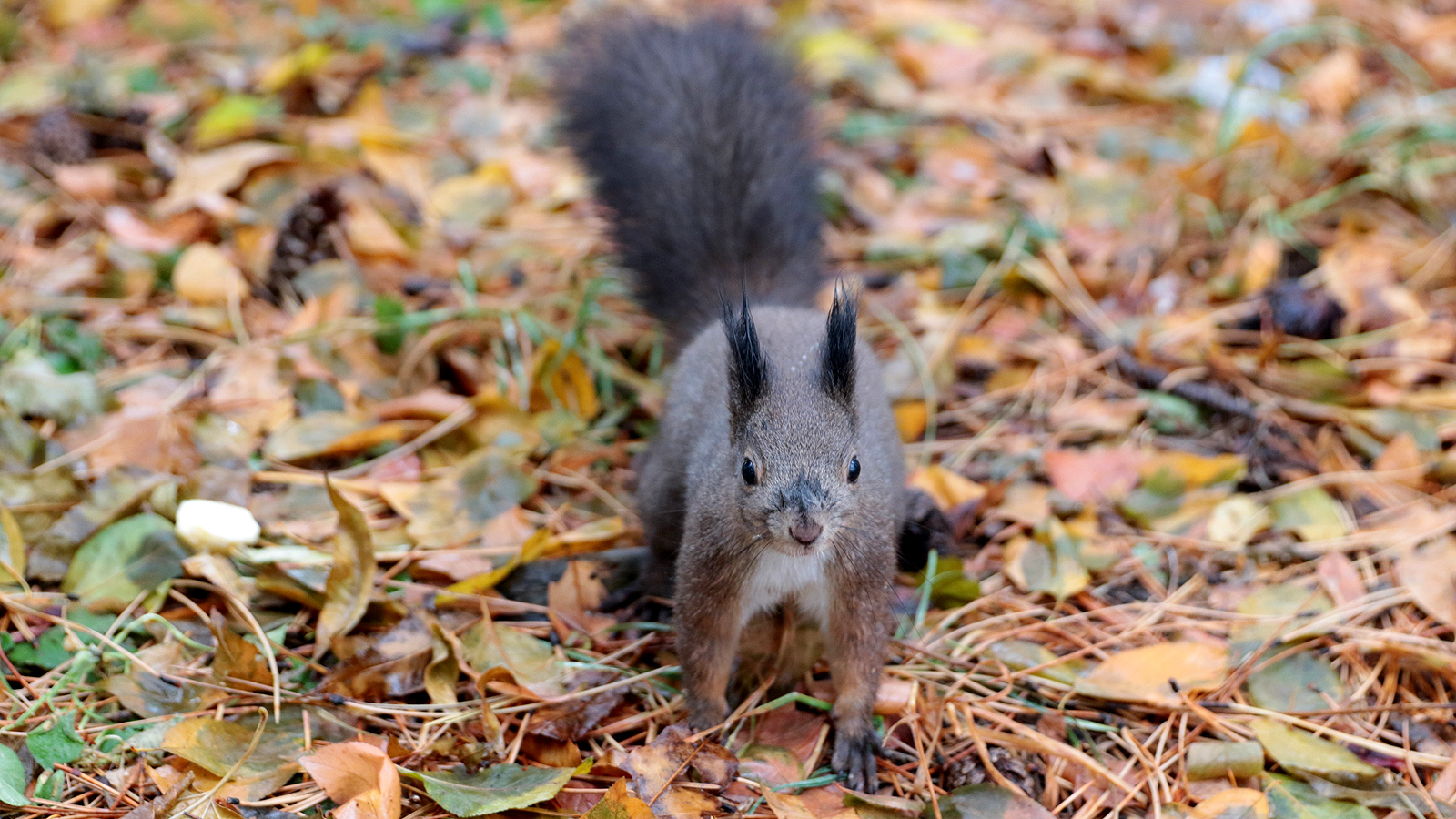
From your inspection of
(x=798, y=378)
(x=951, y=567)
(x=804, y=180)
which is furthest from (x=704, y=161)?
(x=951, y=567)

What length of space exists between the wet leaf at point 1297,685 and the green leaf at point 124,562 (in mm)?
1967

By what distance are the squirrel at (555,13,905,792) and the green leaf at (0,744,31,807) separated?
998 mm

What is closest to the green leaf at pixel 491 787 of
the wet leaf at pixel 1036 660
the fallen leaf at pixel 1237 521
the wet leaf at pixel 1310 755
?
the wet leaf at pixel 1036 660

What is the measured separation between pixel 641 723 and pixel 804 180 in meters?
1.36

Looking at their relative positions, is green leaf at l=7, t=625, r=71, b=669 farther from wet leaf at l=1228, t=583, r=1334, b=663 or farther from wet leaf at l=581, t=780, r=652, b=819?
wet leaf at l=1228, t=583, r=1334, b=663

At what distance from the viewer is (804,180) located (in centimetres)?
271

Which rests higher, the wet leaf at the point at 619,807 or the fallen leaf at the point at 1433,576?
the wet leaf at the point at 619,807

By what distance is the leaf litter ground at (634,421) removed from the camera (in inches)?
73.6

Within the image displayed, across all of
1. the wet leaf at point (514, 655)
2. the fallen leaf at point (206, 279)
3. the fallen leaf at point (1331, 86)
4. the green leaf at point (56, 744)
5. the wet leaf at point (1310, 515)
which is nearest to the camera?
the green leaf at point (56, 744)

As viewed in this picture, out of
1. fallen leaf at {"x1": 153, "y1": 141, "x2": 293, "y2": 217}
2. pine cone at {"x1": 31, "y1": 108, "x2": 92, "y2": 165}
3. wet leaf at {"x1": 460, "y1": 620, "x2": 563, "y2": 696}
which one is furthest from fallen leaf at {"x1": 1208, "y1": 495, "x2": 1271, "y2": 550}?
pine cone at {"x1": 31, "y1": 108, "x2": 92, "y2": 165}

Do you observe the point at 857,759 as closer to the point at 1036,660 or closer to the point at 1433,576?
the point at 1036,660

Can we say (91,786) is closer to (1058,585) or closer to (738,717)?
(738,717)

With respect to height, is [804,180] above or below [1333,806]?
above

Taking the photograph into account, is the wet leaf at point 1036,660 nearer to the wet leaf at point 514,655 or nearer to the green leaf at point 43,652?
the wet leaf at point 514,655
